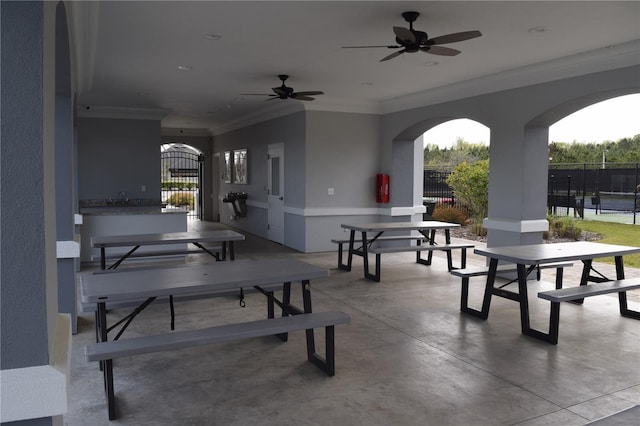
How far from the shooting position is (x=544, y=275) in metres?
7.09

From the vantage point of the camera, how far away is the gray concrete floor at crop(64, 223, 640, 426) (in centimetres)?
297

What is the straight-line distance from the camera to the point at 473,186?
12359 millimetres

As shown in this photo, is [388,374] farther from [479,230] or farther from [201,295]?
[479,230]

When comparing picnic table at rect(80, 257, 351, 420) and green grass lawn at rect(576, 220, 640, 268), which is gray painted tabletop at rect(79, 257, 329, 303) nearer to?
picnic table at rect(80, 257, 351, 420)

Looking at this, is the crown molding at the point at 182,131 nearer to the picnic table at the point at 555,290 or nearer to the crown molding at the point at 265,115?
the crown molding at the point at 265,115

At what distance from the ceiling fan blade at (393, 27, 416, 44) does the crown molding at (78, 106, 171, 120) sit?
703cm

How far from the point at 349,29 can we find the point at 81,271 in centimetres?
519

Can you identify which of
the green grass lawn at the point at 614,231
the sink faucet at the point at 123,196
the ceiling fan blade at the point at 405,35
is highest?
the ceiling fan blade at the point at 405,35

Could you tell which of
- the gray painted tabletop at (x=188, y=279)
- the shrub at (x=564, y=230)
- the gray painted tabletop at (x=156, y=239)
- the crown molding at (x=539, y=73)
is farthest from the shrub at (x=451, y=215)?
the gray painted tabletop at (x=188, y=279)

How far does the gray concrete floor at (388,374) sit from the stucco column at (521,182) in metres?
1.47

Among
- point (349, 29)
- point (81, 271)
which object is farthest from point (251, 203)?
point (349, 29)

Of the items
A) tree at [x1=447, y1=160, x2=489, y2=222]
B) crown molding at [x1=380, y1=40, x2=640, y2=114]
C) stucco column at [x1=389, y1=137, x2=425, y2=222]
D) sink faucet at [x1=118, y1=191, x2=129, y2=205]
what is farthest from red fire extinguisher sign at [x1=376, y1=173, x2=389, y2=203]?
sink faucet at [x1=118, y1=191, x2=129, y2=205]

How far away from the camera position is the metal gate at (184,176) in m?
15.2

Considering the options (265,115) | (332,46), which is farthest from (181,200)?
(332,46)
